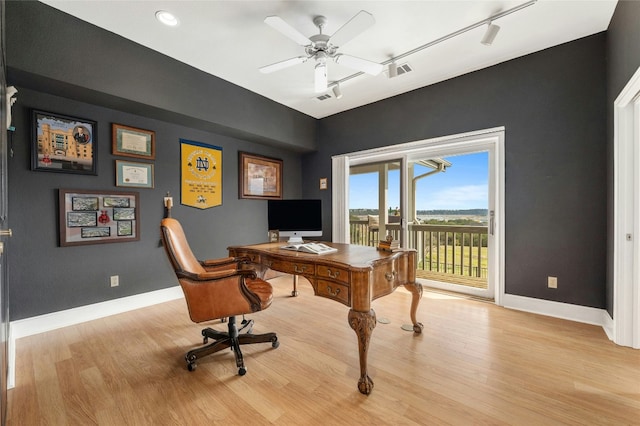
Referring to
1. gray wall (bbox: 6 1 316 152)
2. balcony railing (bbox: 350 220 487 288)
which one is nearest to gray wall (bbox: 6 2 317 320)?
gray wall (bbox: 6 1 316 152)

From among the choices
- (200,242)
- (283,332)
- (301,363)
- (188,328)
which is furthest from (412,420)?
(200,242)

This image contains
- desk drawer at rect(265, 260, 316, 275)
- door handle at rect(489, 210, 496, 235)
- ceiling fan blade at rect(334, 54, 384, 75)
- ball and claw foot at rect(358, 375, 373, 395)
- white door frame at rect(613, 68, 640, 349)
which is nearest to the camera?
ball and claw foot at rect(358, 375, 373, 395)

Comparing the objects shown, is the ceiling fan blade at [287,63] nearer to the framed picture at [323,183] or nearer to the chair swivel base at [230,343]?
the chair swivel base at [230,343]

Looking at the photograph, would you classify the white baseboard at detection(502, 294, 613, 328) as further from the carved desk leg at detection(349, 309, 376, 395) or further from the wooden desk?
the carved desk leg at detection(349, 309, 376, 395)

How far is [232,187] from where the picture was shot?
13.3 feet

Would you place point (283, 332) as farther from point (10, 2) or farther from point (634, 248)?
point (10, 2)

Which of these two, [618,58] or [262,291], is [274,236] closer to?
[262,291]

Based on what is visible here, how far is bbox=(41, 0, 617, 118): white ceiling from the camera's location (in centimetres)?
221

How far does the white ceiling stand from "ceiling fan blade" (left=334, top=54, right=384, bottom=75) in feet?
1.16

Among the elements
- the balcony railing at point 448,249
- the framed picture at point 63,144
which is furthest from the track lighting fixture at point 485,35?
the framed picture at point 63,144

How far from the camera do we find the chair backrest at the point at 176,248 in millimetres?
1923

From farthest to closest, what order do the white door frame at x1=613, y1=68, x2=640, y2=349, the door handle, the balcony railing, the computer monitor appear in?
the balcony railing < the door handle < the computer monitor < the white door frame at x1=613, y1=68, x2=640, y2=349

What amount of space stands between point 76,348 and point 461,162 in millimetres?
5094

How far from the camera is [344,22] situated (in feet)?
7.88
